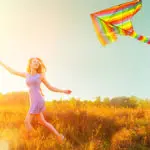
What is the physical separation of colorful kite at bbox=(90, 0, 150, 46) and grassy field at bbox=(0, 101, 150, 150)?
7.77ft

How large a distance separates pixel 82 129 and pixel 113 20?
3109mm

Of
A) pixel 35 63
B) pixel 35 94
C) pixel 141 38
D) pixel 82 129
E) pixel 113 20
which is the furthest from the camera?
pixel 82 129

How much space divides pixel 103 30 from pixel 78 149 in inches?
117

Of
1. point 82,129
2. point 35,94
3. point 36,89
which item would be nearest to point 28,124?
point 35,94

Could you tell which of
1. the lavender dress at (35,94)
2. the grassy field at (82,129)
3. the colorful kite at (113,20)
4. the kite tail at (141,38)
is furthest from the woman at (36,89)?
the kite tail at (141,38)

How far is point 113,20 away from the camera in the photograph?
871 centimetres

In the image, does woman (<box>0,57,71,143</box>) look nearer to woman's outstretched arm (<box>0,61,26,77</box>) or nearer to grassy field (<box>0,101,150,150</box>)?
woman's outstretched arm (<box>0,61,26,77</box>)

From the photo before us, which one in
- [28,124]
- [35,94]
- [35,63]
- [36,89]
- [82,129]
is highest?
[35,63]

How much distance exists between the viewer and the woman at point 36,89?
311 inches

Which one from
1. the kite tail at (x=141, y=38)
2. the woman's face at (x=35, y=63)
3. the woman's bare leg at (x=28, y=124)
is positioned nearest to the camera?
the kite tail at (x=141, y=38)

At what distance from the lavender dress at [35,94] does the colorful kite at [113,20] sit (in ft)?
6.01

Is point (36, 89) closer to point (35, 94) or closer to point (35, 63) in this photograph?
point (35, 94)

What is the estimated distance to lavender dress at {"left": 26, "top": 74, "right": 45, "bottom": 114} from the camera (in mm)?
7918

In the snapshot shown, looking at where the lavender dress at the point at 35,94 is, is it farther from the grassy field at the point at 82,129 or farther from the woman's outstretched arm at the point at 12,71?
the grassy field at the point at 82,129
